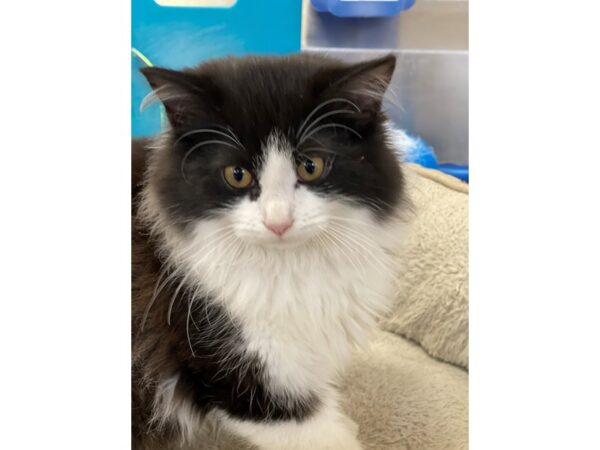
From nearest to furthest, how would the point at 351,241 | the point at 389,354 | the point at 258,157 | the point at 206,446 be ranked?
the point at 258,157 → the point at 351,241 → the point at 206,446 → the point at 389,354

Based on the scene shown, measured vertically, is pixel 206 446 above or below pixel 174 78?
below

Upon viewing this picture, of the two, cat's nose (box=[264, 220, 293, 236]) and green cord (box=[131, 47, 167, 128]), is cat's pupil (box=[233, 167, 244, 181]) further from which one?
green cord (box=[131, 47, 167, 128])

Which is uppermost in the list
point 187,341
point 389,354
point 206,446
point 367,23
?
point 367,23

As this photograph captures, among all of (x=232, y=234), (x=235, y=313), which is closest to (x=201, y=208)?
(x=232, y=234)

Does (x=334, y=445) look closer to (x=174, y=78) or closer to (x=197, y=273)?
(x=197, y=273)

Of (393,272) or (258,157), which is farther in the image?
(393,272)

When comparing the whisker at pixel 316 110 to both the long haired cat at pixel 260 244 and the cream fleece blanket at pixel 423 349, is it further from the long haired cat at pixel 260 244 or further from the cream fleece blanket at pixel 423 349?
the cream fleece blanket at pixel 423 349

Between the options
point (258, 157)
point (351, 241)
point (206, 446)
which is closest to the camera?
point (258, 157)
